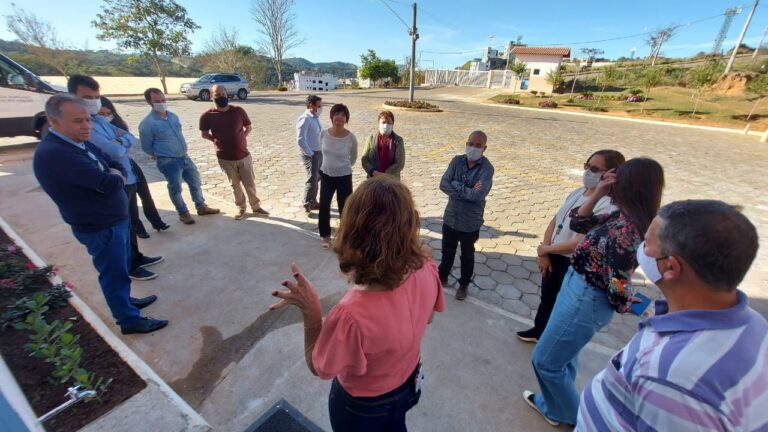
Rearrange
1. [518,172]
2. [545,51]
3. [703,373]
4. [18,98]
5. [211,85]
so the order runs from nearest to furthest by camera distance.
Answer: [703,373]
[518,172]
[18,98]
[211,85]
[545,51]

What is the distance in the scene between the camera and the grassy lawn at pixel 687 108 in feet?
59.8

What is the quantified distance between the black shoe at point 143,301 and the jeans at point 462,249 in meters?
2.83

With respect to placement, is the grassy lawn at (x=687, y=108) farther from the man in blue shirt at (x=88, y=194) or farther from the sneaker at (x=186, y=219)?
the man in blue shirt at (x=88, y=194)

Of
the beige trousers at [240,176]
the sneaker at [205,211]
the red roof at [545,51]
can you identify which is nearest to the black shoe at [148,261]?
the sneaker at [205,211]

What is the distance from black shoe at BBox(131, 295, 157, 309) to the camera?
3.00 meters

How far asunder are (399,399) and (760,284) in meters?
4.78

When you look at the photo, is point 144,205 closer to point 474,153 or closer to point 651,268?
point 474,153

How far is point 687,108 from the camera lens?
22.4 metres

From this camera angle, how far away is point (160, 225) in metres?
4.35

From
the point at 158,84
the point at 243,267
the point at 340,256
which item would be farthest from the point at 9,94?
the point at 158,84

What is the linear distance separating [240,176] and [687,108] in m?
29.9

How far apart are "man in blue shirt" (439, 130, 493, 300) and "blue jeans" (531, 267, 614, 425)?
3.83 feet

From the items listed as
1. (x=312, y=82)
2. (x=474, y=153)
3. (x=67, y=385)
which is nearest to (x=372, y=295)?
(x=474, y=153)

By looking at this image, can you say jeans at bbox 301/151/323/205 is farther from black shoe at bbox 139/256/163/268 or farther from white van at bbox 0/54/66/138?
white van at bbox 0/54/66/138
